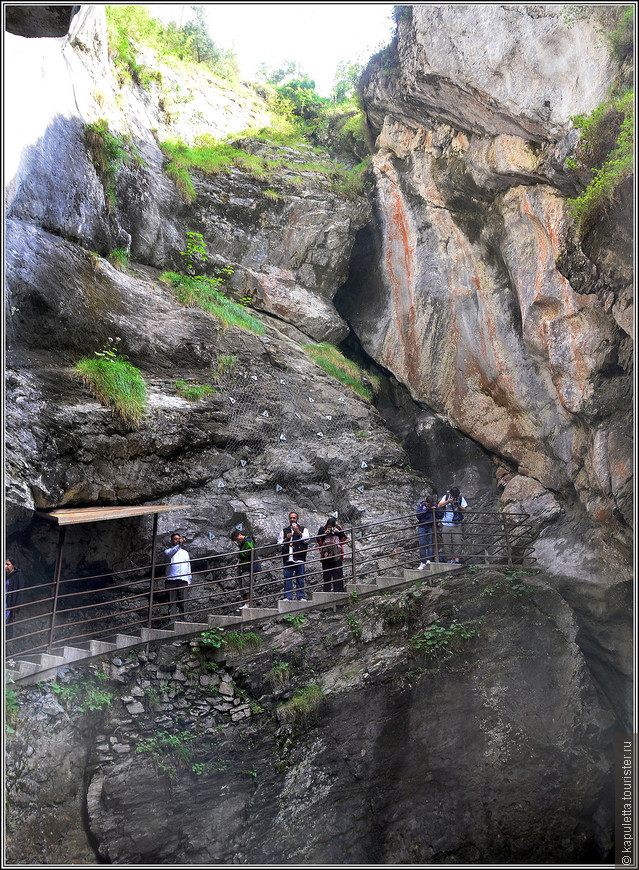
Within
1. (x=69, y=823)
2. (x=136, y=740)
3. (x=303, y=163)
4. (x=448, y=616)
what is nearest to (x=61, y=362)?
(x=136, y=740)

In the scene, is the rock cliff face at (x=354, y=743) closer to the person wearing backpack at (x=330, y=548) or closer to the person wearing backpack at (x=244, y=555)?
the person wearing backpack at (x=330, y=548)

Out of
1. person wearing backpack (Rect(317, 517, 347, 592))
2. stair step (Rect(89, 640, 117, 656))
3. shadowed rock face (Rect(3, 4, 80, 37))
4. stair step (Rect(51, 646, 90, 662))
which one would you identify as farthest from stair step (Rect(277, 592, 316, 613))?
shadowed rock face (Rect(3, 4, 80, 37))

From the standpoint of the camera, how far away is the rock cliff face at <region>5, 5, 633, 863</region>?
333 inches

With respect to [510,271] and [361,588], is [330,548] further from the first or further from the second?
[510,271]

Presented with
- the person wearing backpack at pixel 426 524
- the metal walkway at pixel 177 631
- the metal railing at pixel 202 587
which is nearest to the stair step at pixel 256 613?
the metal walkway at pixel 177 631

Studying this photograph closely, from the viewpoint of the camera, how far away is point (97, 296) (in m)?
11.8

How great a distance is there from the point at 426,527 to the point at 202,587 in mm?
4178

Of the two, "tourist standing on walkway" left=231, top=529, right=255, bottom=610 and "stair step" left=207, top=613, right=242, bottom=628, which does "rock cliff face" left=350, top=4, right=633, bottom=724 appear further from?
"stair step" left=207, top=613, right=242, bottom=628

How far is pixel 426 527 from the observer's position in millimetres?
11852

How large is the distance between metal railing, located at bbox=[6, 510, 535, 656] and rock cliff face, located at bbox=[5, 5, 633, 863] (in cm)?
44

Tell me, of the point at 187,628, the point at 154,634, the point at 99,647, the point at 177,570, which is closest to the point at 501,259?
the point at 177,570

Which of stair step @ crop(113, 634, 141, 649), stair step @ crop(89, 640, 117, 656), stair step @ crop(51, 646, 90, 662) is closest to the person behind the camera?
stair step @ crop(51, 646, 90, 662)

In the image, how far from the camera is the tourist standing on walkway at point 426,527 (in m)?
10.3

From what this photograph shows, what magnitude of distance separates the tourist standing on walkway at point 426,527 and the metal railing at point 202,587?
15 cm
